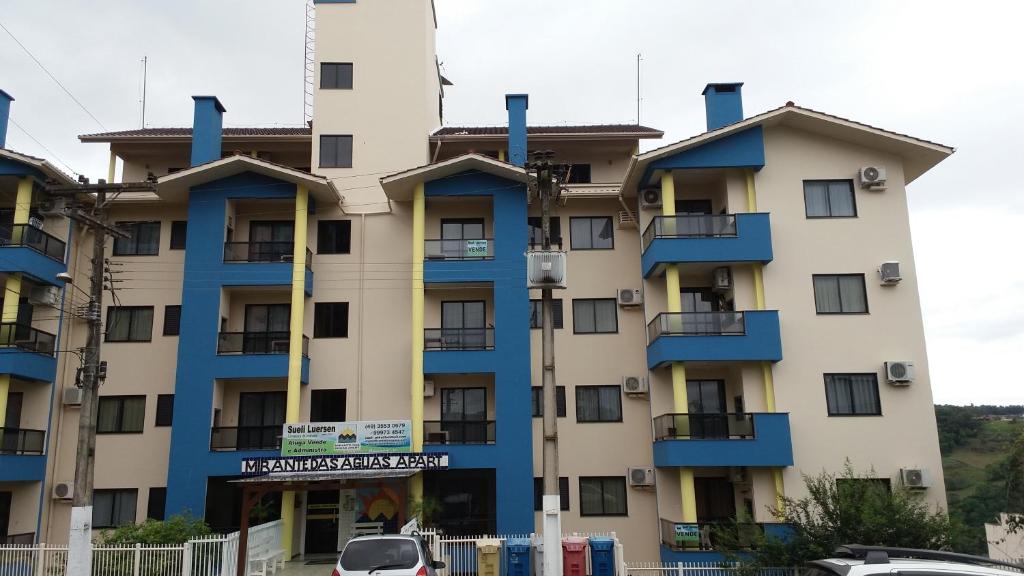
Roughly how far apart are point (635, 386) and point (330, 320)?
10756 millimetres

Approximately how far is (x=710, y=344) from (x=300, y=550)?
14744 mm

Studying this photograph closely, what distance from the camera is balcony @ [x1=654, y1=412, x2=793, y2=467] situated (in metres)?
23.1

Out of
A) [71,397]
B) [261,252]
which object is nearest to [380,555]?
[261,252]

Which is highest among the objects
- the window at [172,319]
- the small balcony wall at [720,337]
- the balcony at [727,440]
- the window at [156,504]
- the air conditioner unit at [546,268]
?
the window at [172,319]

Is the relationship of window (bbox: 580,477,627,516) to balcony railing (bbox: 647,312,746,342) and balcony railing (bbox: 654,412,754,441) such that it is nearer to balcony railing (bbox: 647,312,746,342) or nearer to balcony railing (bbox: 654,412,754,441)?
balcony railing (bbox: 654,412,754,441)

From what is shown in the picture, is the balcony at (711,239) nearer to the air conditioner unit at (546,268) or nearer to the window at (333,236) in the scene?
the air conditioner unit at (546,268)

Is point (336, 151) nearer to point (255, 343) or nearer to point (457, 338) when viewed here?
point (255, 343)

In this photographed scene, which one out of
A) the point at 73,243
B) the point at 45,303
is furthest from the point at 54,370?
the point at 73,243

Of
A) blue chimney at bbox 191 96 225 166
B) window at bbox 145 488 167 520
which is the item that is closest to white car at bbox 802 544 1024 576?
window at bbox 145 488 167 520

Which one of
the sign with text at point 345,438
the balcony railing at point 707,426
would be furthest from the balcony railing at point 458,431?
the balcony railing at point 707,426

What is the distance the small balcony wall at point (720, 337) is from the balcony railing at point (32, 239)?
20754mm

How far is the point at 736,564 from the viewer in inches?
748

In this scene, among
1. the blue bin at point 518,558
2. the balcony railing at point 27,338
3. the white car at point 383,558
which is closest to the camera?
the white car at point 383,558

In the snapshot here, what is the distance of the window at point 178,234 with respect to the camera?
91.6ft
